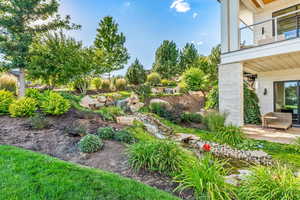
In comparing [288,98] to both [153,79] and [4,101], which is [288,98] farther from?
[4,101]

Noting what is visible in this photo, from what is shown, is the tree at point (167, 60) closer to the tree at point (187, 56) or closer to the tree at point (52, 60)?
the tree at point (187, 56)

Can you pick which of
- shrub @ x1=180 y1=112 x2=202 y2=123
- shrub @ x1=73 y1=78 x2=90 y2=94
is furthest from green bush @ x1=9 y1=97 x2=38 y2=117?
shrub @ x1=180 y1=112 x2=202 y2=123

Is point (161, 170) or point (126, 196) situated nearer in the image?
point (126, 196)

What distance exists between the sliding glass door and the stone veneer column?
3748 mm

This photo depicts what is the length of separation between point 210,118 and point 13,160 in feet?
19.9

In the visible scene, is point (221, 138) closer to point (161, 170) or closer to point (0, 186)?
point (161, 170)

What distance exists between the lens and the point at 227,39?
6621mm

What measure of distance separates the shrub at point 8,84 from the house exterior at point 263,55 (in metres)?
10.6

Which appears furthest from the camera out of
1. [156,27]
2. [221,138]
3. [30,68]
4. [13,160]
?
[156,27]

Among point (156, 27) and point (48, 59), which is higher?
point (156, 27)

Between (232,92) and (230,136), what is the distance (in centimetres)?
212

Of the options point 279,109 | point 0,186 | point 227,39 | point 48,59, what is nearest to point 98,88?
point 48,59

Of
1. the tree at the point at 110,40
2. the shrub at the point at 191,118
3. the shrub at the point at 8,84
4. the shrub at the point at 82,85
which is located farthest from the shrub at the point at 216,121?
the tree at the point at 110,40

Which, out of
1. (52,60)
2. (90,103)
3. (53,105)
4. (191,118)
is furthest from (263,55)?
(52,60)
